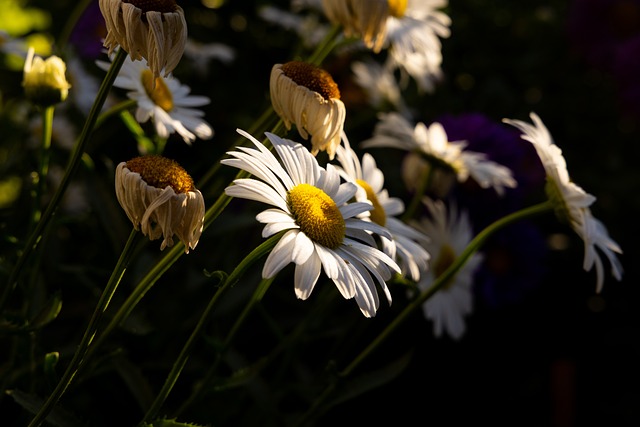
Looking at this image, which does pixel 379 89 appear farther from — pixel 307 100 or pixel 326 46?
pixel 307 100

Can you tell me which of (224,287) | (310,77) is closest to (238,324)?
(224,287)

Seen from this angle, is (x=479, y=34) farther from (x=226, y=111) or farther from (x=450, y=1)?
(x=226, y=111)

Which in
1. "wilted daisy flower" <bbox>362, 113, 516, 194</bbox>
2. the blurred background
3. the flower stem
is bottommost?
the blurred background

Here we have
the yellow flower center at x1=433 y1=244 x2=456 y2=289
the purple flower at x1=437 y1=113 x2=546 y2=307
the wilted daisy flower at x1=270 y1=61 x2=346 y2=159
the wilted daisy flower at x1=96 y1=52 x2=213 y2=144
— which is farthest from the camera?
the purple flower at x1=437 y1=113 x2=546 y2=307

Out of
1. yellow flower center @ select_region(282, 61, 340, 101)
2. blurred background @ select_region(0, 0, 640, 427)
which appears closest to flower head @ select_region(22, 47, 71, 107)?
blurred background @ select_region(0, 0, 640, 427)

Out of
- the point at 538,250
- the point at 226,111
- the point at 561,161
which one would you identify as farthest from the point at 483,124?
the point at 226,111

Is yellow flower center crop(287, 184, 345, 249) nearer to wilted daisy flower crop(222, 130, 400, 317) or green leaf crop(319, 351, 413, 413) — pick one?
wilted daisy flower crop(222, 130, 400, 317)
